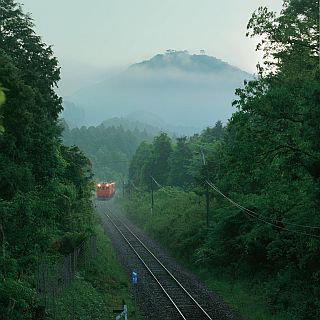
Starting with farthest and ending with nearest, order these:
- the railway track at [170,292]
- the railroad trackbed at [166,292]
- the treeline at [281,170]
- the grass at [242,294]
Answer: the railroad trackbed at [166,292]
the railway track at [170,292]
the grass at [242,294]
the treeline at [281,170]

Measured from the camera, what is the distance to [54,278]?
1927cm

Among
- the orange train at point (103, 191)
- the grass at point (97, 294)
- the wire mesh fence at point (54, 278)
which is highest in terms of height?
the wire mesh fence at point (54, 278)

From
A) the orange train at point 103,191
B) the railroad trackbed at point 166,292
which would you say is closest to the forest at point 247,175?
→ the railroad trackbed at point 166,292

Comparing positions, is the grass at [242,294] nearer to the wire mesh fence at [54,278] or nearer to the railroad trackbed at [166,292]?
the railroad trackbed at [166,292]

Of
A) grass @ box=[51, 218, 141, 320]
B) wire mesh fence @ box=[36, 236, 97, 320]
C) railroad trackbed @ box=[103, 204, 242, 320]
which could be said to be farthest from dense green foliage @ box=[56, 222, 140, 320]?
railroad trackbed @ box=[103, 204, 242, 320]

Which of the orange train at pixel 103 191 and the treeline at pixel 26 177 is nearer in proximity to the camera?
the treeline at pixel 26 177

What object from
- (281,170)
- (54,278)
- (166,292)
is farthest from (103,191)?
(281,170)

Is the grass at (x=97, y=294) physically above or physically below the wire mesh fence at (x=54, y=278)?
below

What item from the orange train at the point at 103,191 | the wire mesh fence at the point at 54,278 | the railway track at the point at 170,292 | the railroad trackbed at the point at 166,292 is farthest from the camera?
the orange train at the point at 103,191

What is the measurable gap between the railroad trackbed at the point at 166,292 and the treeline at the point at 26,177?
518 centimetres

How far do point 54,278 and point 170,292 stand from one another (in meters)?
9.04

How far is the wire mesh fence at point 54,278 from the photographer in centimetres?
1689

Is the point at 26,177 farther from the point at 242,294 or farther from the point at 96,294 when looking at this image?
the point at 242,294

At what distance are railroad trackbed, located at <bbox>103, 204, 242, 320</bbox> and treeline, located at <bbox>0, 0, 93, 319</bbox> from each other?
5185 mm
